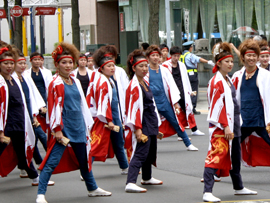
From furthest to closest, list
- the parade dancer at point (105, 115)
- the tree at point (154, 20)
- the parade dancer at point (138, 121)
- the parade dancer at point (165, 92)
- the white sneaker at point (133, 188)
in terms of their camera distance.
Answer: the tree at point (154, 20) < the parade dancer at point (165, 92) < the parade dancer at point (105, 115) < the white sneaker at point (133, 188) < the parade dancer at point (138, 121)

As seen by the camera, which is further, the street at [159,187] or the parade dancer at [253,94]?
the parade dancer at [253,94]

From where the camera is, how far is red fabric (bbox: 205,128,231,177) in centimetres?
559

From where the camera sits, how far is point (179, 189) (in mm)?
6449

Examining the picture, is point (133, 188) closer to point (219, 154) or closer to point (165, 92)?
point (219, 154)

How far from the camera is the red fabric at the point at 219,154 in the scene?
5.59 meters

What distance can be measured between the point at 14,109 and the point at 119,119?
143cm

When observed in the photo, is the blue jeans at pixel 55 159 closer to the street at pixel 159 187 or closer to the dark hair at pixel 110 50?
the street at pixel 159 187

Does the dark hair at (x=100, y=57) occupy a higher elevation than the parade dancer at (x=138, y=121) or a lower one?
higher

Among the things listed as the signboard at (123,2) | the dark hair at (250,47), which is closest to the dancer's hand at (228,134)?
the dark hair at (250,47)

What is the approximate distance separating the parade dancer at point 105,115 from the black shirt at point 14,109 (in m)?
0.94

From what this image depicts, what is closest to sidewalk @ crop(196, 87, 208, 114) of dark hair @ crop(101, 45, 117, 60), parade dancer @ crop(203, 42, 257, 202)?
dark hair @ crop(101, 45, 117, 60)

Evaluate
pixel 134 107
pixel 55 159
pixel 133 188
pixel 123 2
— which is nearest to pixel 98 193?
pixel 133 188

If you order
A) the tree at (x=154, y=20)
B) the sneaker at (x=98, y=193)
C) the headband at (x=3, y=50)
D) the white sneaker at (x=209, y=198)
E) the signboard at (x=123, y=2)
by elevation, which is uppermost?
the signboard at (x=123, y=2)

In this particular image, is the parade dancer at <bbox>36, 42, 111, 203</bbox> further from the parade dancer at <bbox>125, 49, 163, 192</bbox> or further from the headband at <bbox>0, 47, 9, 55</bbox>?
the headband at <bbox>0, 47, 9, 55</bbox>
